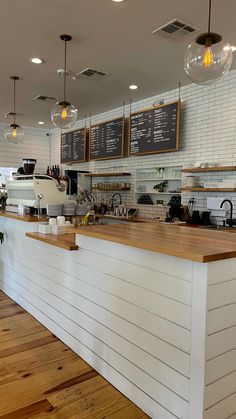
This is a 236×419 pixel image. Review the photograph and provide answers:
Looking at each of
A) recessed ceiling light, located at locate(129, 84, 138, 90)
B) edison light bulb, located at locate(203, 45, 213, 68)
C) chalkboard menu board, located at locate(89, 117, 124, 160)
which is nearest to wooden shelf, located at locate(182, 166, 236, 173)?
recessed ceiling light, located at locate(129, 84, 138, 90)

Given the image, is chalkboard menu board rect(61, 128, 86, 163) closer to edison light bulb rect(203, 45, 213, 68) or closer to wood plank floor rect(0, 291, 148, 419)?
wood plank floor rect(0, 291, 148, 419)

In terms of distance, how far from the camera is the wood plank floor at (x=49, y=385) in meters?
1.97

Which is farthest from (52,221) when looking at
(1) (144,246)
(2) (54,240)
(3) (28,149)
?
(3) (28,149)

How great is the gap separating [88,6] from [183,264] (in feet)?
8.02

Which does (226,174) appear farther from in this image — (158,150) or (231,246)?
(231,246)

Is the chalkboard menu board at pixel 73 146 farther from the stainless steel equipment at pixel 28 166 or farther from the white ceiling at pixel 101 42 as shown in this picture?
the stainless steel equipment at pixel 28 166

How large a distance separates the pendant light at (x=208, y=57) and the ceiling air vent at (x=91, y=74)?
7.65ft

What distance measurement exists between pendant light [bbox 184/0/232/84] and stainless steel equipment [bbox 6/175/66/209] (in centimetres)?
200

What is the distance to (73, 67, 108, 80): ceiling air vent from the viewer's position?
428 centimetres

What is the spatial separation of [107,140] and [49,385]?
4.73 meters

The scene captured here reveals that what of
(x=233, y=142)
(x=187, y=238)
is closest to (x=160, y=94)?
(x=233, y=142)

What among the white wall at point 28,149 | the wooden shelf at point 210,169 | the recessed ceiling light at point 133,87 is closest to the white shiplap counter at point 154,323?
the wooden shelf at point 210,169

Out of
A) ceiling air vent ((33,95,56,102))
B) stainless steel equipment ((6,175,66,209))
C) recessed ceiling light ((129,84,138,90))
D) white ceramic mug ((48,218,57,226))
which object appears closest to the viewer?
white ceramic mug ((48,218,57,226))

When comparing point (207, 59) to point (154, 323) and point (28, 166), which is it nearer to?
point (154, 323)
